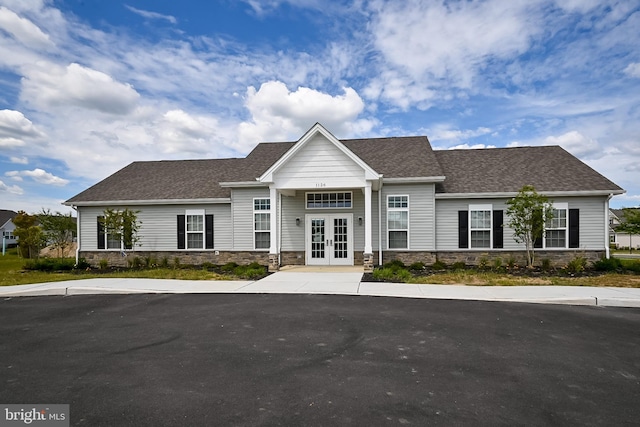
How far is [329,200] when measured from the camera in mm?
17594

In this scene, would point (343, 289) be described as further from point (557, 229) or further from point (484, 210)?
point (557, 229)

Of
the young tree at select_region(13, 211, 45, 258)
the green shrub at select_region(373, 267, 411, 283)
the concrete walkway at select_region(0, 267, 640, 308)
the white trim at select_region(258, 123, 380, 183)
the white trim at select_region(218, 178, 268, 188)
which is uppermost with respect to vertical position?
the white trim at select_region(258, 123, 380, 183)

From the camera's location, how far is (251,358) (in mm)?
5539

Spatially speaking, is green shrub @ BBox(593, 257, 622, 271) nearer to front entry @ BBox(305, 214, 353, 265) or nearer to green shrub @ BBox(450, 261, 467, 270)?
green shrub @ BBox(450, 261, 467, 270)

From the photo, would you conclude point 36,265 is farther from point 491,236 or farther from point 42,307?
point 491,236

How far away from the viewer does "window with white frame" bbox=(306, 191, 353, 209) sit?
1741 cm

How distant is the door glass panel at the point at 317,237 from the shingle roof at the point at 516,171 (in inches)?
228

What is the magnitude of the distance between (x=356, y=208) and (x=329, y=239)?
1.95m

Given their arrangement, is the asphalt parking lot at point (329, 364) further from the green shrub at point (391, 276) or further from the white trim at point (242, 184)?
the white trim at point (242, 184)

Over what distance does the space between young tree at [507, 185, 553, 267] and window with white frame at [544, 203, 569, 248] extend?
0.75 metres

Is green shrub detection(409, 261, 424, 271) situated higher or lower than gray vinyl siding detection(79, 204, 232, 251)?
lower

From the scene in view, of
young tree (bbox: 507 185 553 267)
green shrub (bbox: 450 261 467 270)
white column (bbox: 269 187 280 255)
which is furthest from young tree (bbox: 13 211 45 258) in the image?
young tree (bbox: 507 185 553 267)

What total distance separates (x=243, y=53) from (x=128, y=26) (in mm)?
4896

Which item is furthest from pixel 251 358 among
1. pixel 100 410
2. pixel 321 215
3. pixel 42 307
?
pixel 321 215
